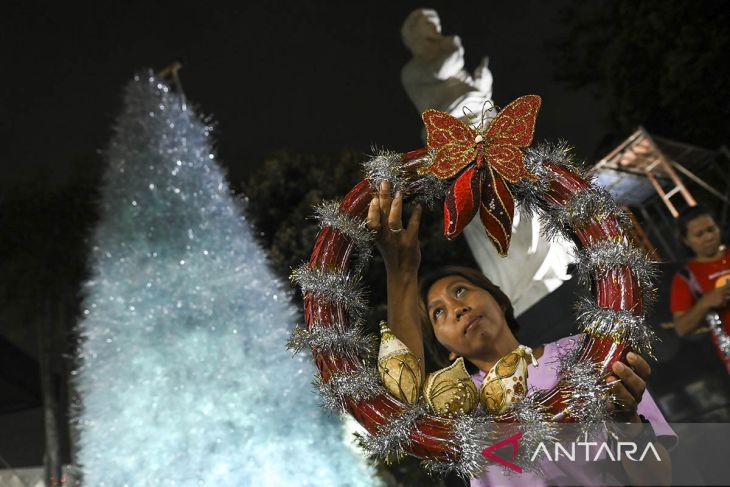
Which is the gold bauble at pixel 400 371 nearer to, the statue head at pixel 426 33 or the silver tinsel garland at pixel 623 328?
the silver tinsel garland at pixel 623 328

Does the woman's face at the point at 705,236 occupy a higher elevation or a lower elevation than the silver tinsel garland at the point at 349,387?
higher

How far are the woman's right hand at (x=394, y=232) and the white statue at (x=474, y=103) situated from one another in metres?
3.42

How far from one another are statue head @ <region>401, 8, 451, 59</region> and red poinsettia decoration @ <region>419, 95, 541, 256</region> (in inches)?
184

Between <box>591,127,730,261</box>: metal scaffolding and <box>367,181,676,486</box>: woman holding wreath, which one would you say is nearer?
<box>367,181,676,486</box>: woman holding wreath

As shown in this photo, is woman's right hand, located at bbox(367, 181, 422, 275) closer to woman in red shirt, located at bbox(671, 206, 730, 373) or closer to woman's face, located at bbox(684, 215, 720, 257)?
woman in red shirt, located at bbox(671, 206, 730, 373)

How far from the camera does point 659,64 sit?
9.21 meters

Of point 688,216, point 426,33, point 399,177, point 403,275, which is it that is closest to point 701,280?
point 688,216

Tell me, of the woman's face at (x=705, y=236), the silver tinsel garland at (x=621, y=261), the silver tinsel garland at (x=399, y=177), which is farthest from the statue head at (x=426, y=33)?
the silver tinsel garland at (x=621, y=261)

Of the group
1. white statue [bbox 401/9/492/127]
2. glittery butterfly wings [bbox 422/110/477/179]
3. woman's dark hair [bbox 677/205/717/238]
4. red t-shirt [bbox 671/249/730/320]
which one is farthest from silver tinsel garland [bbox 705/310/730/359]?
white statue [bbox 401/9/492/127]

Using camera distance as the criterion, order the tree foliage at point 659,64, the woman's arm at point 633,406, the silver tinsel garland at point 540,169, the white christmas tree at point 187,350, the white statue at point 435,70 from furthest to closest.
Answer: the tree foliage at point 659,64, the white statue at point 435,70, the white christmas tree at point 187,350, the silver tinsel garland at point 540,169, the woman's arm at point 633,406

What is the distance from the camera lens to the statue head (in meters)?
6.75

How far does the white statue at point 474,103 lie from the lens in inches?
226

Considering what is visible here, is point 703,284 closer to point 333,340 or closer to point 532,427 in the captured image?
point 532,427

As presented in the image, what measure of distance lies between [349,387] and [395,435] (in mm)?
181
